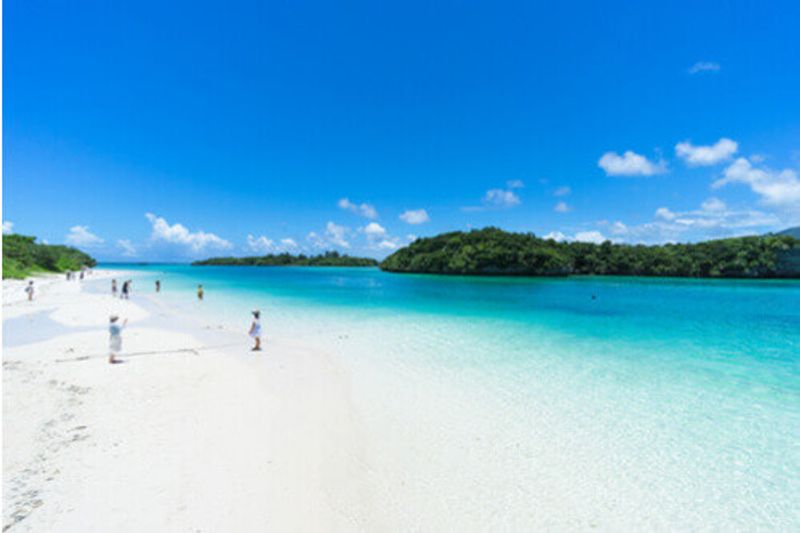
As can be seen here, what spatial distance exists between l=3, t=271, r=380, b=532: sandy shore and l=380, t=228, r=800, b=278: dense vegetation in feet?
313

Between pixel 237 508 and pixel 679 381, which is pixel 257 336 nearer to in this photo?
pixel 237 508

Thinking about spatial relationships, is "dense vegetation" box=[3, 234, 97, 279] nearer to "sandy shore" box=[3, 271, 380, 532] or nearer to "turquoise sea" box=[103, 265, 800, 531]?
"sandy shore" box=[3, 271, 380, 532]

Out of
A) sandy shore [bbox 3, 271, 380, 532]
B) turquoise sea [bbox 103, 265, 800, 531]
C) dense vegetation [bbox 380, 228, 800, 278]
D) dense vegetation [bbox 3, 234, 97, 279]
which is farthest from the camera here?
dense vegetation [bbox 380, 228, 800, 278]

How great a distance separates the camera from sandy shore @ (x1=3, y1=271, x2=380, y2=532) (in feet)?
13.8

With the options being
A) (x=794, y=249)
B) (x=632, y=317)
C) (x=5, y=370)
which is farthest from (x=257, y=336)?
(x=794, y=249)

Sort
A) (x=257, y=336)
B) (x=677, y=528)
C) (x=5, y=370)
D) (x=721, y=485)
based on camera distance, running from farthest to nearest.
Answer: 1. (x=257, y=336)
2. (x=5, y=370)
3. (x=721, y=485)
4. (x=677, y=528)

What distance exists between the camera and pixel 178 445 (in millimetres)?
5719

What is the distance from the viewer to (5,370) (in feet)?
29.8

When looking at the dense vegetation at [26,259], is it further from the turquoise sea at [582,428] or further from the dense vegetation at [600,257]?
the dense vegetation at [600,257]

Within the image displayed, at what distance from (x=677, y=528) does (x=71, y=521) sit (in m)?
6.98

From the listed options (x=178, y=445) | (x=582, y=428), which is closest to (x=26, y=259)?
(x=178, y=445)

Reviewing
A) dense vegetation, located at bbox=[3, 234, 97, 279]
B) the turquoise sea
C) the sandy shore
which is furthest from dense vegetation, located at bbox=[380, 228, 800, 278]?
the sandy shore

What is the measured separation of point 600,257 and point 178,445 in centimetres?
12602

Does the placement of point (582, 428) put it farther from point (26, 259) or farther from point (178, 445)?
point (26, 259)
